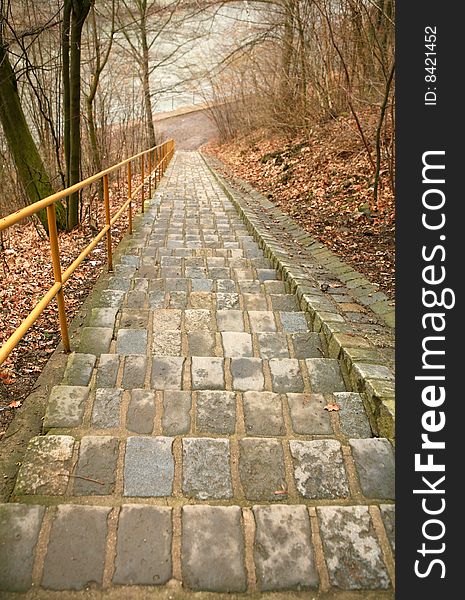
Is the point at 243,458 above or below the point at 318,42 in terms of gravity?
below

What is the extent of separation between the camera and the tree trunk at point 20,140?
6434 mm

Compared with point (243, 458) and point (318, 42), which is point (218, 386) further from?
point (318, 42)

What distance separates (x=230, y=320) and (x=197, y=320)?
26 centimetres

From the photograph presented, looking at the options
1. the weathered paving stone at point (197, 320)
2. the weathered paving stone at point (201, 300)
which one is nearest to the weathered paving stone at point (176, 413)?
the weathered paving stone at point (197, 320)

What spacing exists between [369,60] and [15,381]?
774 cm

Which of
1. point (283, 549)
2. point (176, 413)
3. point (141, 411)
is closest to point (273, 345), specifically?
point (176, 413)

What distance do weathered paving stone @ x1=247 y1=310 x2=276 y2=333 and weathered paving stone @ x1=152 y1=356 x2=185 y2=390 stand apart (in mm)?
832

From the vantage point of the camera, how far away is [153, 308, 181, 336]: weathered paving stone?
11.6 ft

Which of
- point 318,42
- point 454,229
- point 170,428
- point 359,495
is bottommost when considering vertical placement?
point 359,495

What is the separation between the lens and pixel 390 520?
1873mm

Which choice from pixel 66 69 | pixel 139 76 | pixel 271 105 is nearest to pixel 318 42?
pixel 271 105

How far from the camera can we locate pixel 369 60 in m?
8.00

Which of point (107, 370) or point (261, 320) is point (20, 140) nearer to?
point (261, 320)

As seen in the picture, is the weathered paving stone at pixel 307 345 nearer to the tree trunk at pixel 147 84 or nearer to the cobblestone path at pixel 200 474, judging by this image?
the cobblestone path at pixel 200 474
